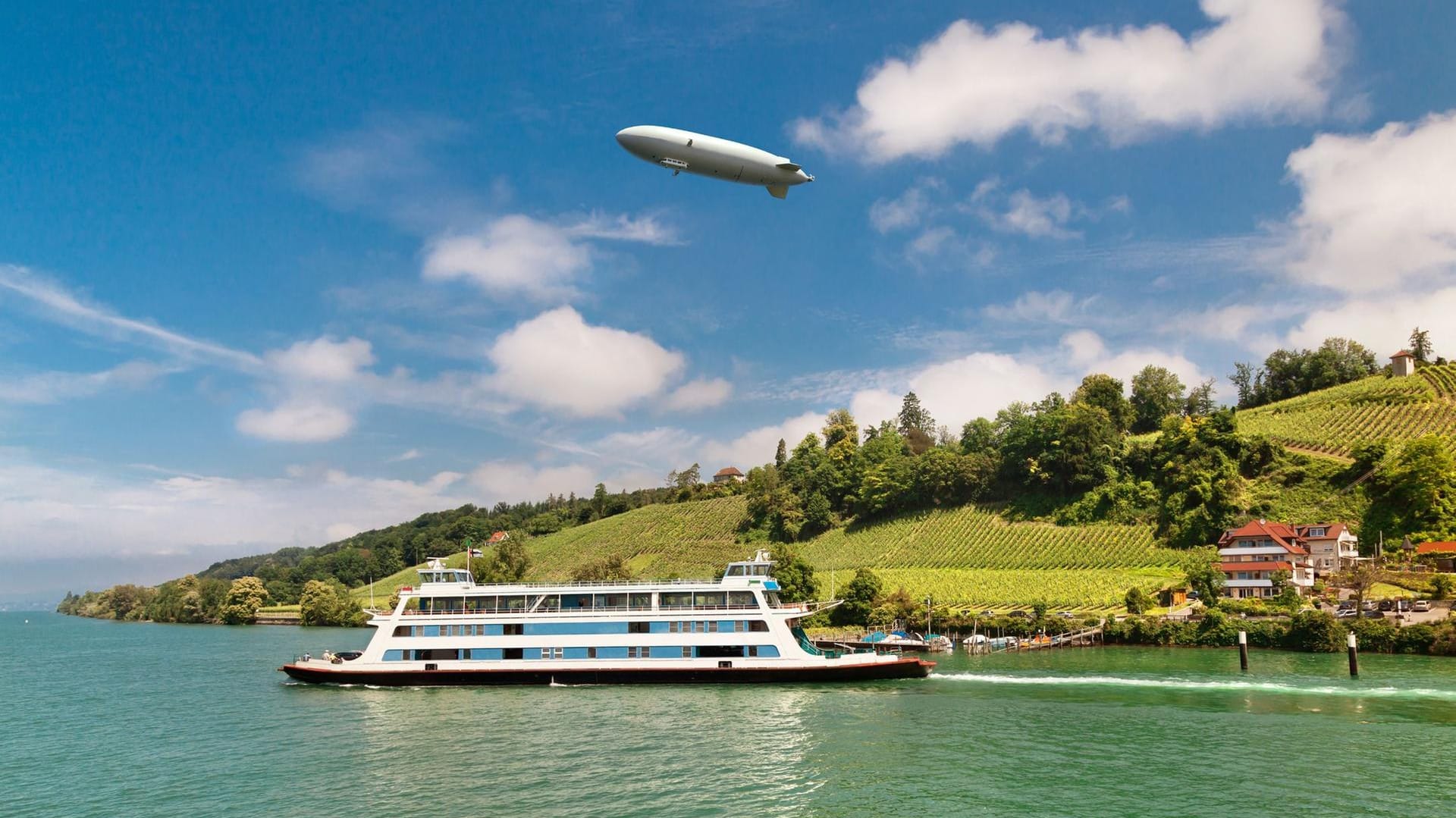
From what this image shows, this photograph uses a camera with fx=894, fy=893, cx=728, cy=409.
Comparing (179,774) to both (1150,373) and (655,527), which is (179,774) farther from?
(1150,373)

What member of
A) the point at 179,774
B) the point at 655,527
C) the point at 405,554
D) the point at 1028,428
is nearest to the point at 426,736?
the point at 179,774

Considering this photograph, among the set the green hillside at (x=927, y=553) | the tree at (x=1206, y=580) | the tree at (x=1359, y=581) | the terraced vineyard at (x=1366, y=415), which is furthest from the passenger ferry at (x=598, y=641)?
the terraced vineyard at (x=1366, y=415)

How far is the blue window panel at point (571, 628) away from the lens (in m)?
47.7

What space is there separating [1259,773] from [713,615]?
2651cm

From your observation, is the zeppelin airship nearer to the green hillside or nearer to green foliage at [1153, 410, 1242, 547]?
the green hillside

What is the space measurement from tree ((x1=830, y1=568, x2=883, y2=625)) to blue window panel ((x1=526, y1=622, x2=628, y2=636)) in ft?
104

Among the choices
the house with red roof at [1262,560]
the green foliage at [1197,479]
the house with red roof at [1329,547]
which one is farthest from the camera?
the green foliage at [1197,479]

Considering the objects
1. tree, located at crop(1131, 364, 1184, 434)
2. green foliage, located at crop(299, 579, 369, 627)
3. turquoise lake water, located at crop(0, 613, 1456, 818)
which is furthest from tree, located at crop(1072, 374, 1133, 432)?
green foliage, located at crop(299, 579, 369, 627)

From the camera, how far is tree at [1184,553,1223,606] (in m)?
67.7

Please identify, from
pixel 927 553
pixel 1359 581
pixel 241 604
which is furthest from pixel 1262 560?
pixel 241 604

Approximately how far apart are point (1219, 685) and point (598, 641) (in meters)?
30.4

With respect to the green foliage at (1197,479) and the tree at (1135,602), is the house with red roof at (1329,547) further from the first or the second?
the tree at (1135,602)

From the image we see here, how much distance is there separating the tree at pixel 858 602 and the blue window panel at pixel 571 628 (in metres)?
31.6

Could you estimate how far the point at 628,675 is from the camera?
4688 centimetres
